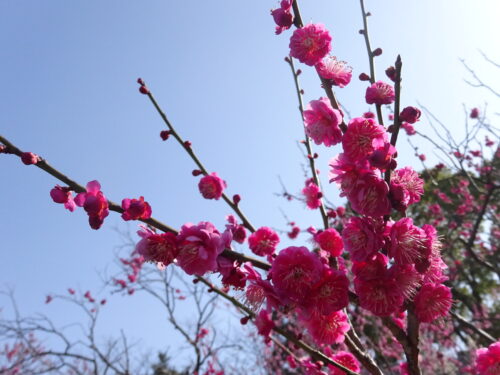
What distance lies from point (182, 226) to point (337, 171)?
566mm

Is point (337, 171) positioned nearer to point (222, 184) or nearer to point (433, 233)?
point (433, 233)

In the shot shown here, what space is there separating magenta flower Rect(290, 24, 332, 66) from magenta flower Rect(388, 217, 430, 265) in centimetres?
84

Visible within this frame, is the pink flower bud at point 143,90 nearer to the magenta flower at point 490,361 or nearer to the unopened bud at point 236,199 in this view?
the unopened bud at point 236,199

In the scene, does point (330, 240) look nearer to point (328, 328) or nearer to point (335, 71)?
point (328, 328)

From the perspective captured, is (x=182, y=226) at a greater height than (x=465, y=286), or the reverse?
(x=465, y=286)

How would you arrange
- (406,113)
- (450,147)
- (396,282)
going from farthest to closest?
(450,147) → (406,113) → (396,282)

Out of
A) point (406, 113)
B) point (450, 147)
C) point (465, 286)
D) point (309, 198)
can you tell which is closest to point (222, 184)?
point (309, 198)

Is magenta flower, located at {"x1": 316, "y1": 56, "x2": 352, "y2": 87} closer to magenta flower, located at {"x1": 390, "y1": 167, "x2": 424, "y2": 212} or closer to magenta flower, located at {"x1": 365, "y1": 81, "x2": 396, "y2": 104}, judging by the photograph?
magenta flower, located at {"x1": 365, "y1": 81, "x2": 396, "y2": 104}

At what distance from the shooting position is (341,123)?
1.35m

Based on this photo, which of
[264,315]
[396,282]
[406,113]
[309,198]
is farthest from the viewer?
[309,198]

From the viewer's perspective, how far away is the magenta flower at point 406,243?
1.09 metres

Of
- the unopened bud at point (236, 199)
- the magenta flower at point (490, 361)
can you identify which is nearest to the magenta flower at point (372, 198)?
the magenta flower at point (490, 361)

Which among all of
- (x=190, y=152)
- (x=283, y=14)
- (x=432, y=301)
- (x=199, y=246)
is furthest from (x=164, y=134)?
(x=432, y=301)

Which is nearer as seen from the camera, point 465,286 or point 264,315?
point 264,315
